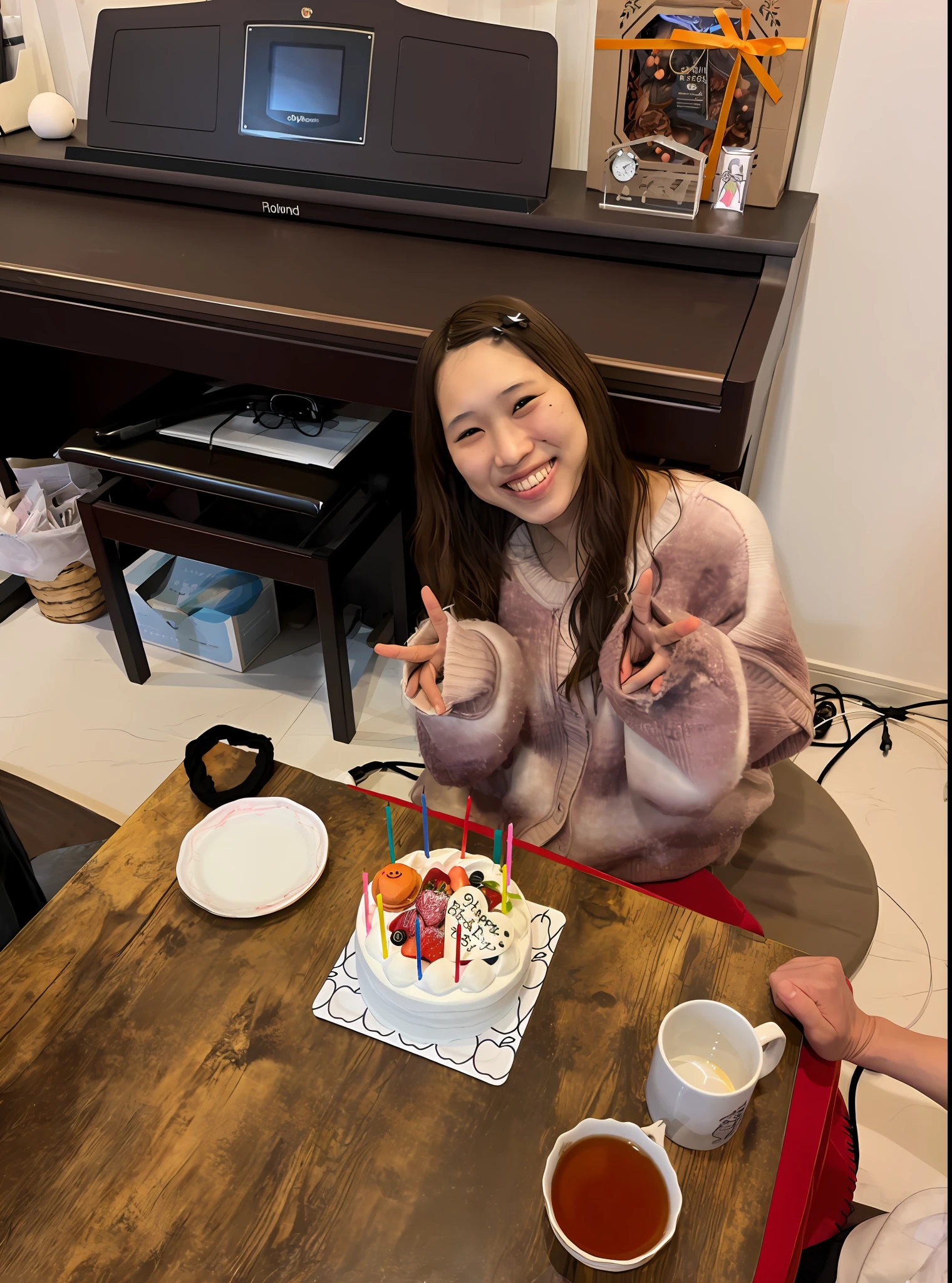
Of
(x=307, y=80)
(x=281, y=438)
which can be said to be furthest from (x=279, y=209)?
(x=281, y=438)

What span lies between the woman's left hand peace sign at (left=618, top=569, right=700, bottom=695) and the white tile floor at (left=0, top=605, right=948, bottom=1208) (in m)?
0.73

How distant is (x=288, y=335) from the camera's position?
1391 millimetres

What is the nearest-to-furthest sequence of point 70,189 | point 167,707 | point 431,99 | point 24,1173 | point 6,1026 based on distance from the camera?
point 24,1173
point 6,1026
point 431,99
point 70,189
point 167,707

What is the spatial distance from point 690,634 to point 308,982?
0.58 m

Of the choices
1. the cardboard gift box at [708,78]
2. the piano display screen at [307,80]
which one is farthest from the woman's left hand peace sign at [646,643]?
the piano display screen at [307,80]

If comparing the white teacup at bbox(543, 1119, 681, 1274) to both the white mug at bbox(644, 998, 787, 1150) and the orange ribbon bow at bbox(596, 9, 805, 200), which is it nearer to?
the white mug at bbox(644, 998, 787, 1150)

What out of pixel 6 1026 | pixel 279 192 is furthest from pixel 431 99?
pixel 6 1026

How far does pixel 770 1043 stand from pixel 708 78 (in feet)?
4.47

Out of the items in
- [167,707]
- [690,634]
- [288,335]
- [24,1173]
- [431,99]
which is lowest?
[167,707]

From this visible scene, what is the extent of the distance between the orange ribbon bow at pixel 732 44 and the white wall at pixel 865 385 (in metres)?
0.14

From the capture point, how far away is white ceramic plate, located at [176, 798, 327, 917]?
3.33 feet

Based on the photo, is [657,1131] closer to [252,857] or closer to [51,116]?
[252,857]

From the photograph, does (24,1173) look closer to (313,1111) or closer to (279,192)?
(313,1111)

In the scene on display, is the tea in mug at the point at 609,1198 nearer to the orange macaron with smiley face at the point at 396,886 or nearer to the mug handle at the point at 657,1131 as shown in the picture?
the mug handle at the point at 657,1131
